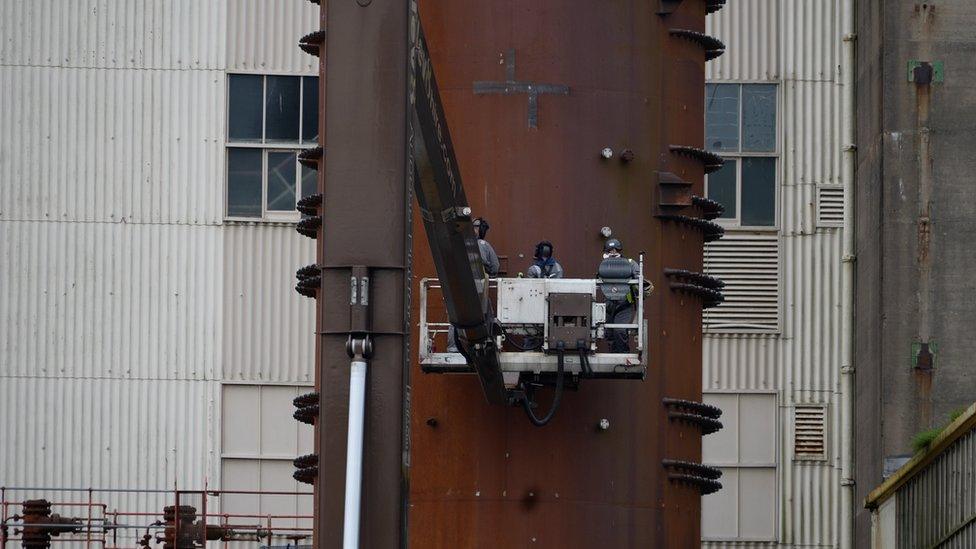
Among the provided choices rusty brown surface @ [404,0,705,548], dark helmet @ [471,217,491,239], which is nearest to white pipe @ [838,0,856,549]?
rusty brown surface @ [404,0,705,548]

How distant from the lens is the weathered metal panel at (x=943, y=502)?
82.1 feet

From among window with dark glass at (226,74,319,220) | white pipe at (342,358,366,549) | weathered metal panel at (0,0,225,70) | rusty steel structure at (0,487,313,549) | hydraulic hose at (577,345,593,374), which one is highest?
weathered metal panel at (0,0,225,70)

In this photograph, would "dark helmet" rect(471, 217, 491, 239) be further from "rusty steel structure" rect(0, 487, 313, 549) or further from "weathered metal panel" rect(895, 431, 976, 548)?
"rusty steel structure" rect(0, 487, 313, 549)

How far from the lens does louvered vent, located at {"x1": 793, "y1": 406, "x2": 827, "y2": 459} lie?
4022cm

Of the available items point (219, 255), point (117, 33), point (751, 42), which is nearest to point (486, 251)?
point (219, 255)

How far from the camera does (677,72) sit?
23.1m

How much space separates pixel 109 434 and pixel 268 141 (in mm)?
6637

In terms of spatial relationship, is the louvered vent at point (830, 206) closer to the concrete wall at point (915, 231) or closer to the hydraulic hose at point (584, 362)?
the concrete wall at point (915, 231)

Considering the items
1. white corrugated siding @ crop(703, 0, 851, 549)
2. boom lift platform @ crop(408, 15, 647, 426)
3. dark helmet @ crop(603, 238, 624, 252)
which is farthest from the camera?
white corrugated siding @ crop(703, 0, 851, 549)

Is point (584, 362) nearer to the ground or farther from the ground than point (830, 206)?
nearer to the ground

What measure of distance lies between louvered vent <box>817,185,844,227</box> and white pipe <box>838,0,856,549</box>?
486mm

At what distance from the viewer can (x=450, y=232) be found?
19.0 meters

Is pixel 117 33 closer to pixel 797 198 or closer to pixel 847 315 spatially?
pixel 797 198

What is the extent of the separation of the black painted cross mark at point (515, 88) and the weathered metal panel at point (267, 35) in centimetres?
1885
